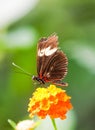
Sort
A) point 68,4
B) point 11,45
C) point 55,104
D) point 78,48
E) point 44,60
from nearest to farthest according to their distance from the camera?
1. point 55,104
2. point 44,60
3. point 11,45
4. point 78,48
5. point 68,4

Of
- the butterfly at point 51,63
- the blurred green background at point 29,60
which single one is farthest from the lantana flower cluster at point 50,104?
the blurred green background at point 29,60

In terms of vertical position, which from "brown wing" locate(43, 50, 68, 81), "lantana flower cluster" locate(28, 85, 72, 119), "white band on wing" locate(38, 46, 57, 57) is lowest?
"lantana flower cluster" locate(28, 85, 72, 119)

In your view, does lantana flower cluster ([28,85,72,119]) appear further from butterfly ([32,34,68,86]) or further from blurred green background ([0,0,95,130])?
blurred green background ([0,0,95,130])

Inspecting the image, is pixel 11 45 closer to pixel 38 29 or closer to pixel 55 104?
pixel 38 29

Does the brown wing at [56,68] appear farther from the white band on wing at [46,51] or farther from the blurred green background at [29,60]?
the blurred green background at [29,60]

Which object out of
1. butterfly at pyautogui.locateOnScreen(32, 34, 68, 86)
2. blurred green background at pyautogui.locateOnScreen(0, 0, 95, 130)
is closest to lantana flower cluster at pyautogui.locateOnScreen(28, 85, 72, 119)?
butterfly at pyautogui.locateOnScreen(32, 34, 68, 86)

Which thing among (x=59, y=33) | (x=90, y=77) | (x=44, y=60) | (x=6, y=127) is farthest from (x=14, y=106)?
(x=44, y=60)
